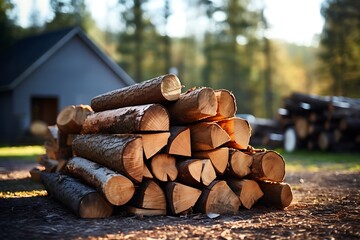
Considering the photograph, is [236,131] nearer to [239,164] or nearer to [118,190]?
[239,164]

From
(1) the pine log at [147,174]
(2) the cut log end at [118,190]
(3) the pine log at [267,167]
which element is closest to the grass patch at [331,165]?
(3) the pine log at [267,167]

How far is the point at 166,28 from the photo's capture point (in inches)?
1321

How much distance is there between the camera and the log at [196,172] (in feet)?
17.8

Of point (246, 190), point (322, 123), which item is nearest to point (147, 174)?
point (246, 190)

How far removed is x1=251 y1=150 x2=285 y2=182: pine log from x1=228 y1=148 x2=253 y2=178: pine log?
0.08 metres

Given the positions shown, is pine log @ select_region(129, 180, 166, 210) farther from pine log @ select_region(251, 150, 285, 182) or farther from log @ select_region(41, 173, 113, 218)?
pine log @ select_region(251, 150, 285, 182)

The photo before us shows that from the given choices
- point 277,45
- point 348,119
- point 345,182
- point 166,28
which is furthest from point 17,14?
point 345,182

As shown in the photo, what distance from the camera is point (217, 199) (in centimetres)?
553

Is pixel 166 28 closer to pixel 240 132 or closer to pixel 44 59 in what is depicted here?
pixel 44 59

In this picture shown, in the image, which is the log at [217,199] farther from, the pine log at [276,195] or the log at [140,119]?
the log at [140,119]

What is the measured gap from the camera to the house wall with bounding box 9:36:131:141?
21109mm

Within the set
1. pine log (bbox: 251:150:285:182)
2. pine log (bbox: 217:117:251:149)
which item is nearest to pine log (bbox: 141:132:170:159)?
pine log (bbox: 217:117:251:149)

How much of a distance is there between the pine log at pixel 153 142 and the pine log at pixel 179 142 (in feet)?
0.31

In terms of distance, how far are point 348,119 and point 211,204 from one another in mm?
11249
